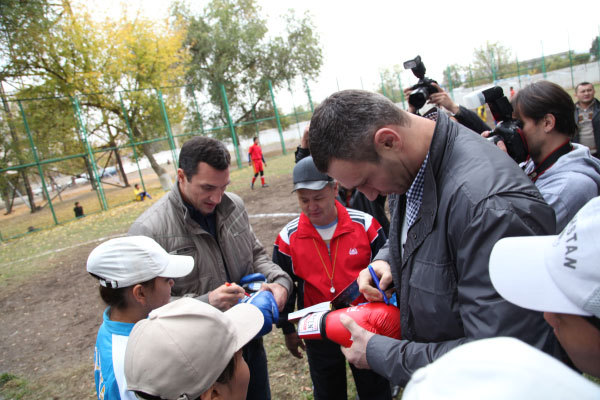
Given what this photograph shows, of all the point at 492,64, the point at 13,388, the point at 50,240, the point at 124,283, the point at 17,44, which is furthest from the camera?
the point at 492,64

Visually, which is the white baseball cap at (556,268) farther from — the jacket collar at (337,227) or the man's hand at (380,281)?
the jacket collar at (337,227)

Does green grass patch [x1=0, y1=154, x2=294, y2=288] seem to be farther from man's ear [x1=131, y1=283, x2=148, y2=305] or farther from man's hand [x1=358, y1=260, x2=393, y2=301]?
man's hand [x1=358, y1=260, x2=393, y2=301]

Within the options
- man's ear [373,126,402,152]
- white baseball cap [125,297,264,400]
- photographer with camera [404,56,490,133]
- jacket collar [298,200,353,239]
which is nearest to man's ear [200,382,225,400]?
white baseball cap [125,297,264,400]

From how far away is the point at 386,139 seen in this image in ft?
4.90

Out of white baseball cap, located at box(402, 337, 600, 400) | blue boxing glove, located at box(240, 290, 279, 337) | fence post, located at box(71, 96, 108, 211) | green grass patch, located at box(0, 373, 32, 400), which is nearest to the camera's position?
white baseball cap, located at box(402, 337, 600, 400)

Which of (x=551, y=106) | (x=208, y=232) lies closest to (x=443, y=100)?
(x=551, y=106)

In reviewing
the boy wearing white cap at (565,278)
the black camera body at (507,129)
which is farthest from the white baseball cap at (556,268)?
the black camera body at (507,129)

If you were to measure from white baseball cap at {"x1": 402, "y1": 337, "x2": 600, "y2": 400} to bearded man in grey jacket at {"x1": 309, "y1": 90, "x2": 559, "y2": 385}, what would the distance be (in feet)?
1.64

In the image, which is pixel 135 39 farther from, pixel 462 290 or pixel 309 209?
pixel 462 290

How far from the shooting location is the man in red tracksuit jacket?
266cm

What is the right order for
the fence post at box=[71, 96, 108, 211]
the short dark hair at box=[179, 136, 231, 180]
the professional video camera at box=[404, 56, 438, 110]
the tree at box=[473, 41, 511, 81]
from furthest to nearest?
the tree at box=[473, 41, 511, 81] → the fence post at box=[71, 96, 108, 211] → the professional video camera at box=[404, 56, 438, 110] → the short dark hair at box=[179, 136, 231, 180]

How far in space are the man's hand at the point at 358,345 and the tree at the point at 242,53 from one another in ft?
97.3

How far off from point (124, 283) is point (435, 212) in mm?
1563

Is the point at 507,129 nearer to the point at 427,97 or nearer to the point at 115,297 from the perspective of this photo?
the point at 427,97
